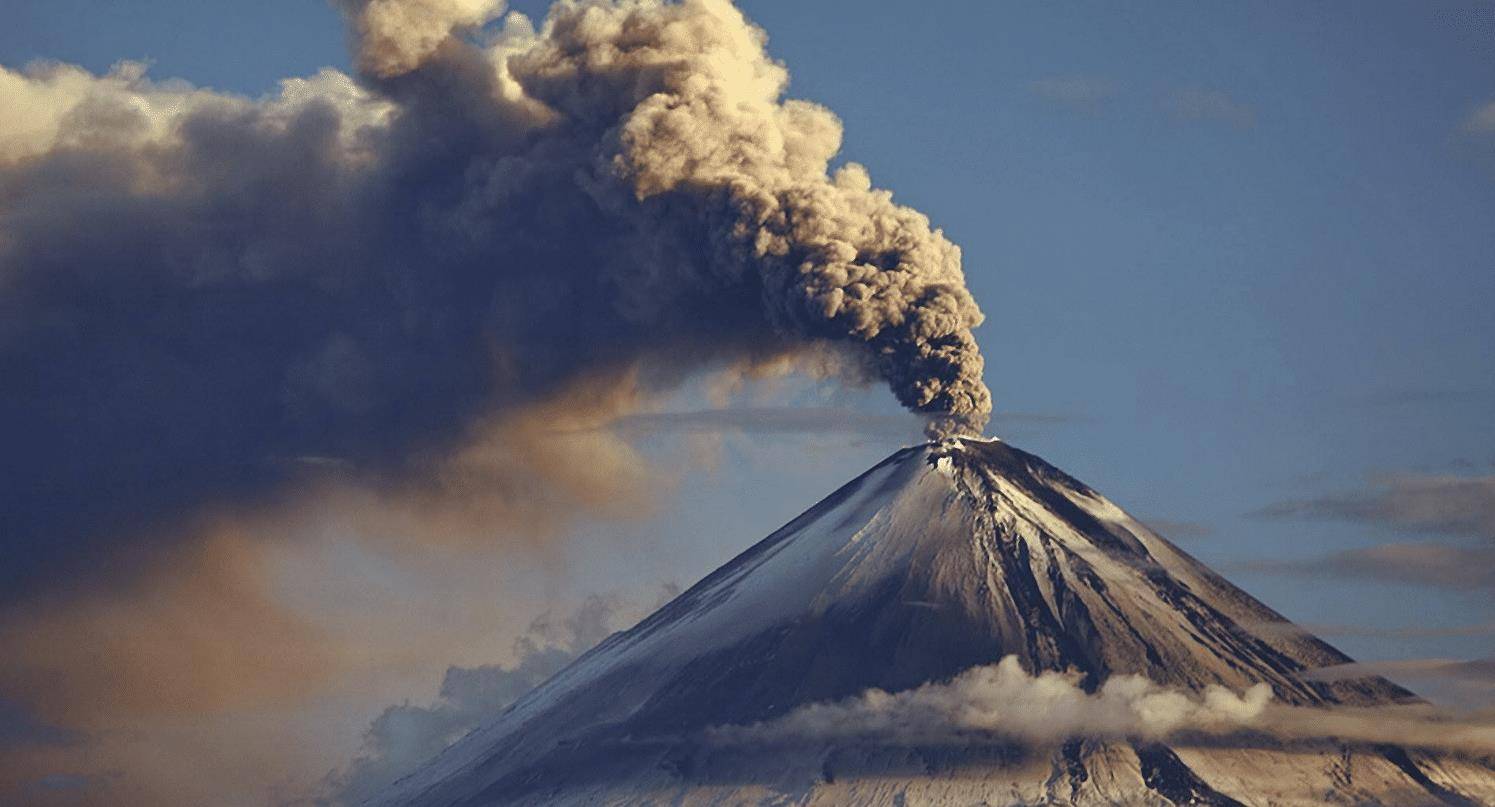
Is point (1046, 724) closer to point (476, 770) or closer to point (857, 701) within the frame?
point (857, 701)

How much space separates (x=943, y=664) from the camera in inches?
3671

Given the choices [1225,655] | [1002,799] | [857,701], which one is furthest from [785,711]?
[1225,655]

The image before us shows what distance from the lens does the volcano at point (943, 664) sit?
90.2 metres

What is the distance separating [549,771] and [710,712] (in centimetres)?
632

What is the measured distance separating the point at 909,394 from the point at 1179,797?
1550 cm

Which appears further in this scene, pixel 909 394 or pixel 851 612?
pixel 851 612

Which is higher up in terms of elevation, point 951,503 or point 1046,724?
point 951,503

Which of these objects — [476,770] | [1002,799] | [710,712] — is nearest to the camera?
[1002,799]

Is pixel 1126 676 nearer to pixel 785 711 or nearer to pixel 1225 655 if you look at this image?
pixel 1225 655

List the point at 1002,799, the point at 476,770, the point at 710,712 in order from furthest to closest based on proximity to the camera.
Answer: the point at 476,770, the point at 710,712, the point at 1002,799

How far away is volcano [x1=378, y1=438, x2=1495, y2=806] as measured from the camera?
90.2m

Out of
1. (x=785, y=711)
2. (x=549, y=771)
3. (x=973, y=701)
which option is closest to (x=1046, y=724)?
(x=973, y=701)

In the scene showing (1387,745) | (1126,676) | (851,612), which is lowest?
(1387,745)

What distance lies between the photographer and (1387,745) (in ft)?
311
